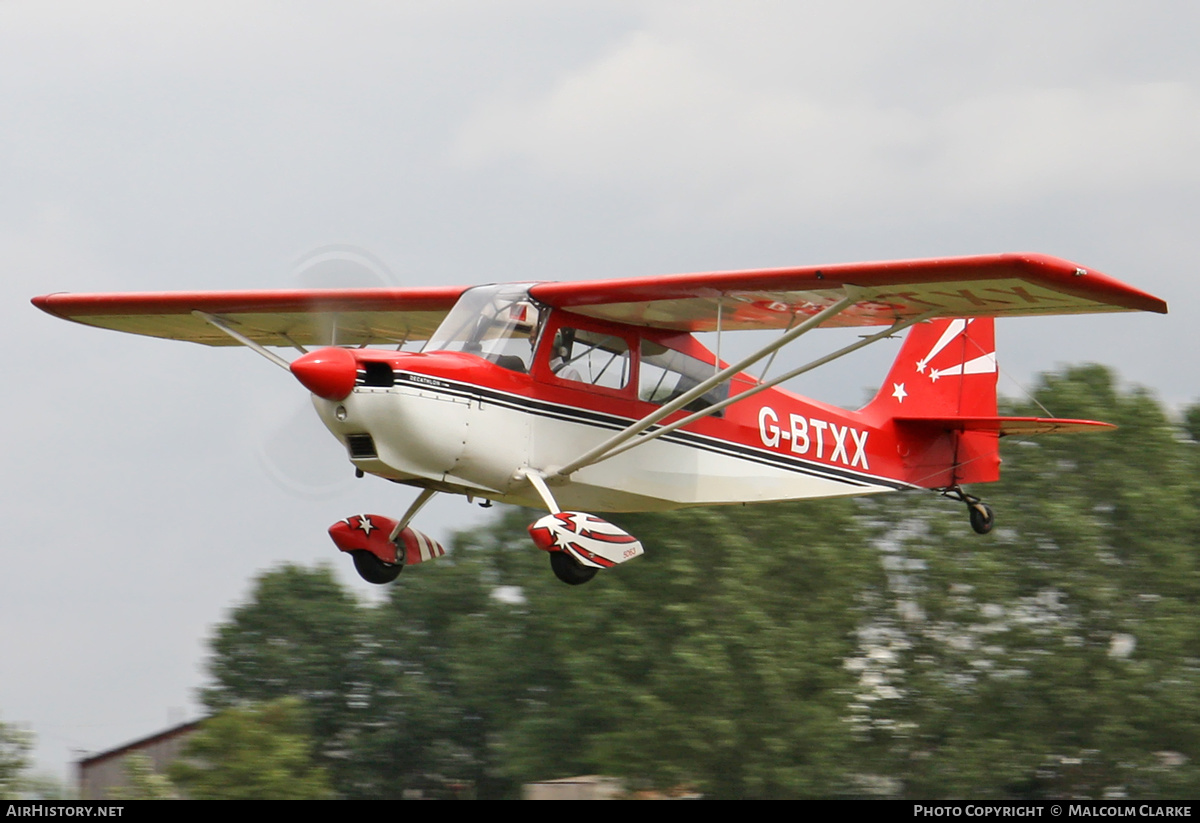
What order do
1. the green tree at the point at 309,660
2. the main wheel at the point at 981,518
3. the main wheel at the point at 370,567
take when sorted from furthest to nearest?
the green tree at the point at 309,660
the main wheel at the point at 981,518
the main wheel at the point at 370,567

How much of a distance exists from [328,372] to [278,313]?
373 centimetres

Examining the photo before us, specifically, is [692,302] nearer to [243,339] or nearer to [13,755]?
[243,339]

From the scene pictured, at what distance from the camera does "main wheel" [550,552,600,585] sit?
10.4 meters

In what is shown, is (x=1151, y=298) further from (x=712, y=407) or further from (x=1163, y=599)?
(x=1163, y=599)

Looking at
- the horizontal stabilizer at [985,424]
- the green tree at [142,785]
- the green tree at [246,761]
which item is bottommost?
the green tree at [246,761]

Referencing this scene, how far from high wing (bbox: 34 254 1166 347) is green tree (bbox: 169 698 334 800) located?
79.2ft

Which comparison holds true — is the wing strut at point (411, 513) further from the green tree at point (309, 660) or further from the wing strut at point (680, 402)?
the green tree at point (309, 660)

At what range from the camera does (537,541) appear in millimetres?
10359

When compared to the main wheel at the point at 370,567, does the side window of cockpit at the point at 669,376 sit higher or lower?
higher

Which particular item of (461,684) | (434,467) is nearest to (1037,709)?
(461,684)

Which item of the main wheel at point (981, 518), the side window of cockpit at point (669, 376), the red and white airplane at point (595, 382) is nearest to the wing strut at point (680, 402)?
the red and white airplane at point (595, 382)

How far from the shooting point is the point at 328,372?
32.0 ft

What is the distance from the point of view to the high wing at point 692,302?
990 centimetres

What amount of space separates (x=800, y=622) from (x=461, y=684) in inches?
621
